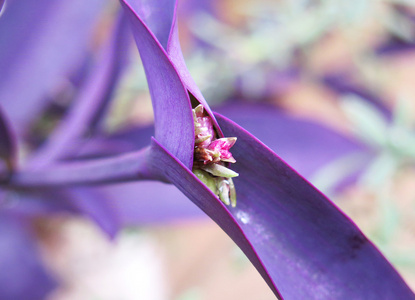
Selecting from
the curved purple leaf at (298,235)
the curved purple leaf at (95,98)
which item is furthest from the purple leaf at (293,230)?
the curved purple leaf at (95,98)

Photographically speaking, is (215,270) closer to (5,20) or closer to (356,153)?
(356,153)

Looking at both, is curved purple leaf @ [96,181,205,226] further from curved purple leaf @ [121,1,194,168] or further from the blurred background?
curved purple leaf @ [121,1,194,168]

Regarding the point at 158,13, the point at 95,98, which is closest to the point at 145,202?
the point at 95,98

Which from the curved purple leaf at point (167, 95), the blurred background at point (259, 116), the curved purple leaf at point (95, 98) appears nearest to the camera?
the curved purple leaf at point (167, 95)

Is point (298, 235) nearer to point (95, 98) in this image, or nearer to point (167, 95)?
point (167, 95)

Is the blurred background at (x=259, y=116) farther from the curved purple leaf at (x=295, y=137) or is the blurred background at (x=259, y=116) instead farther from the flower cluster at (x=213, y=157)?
the flower cluster at (x=213, y=157)

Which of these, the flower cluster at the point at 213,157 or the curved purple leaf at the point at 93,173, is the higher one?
the flower cluster at the point at 213,157

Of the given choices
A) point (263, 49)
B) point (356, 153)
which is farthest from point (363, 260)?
point (263, 49)
